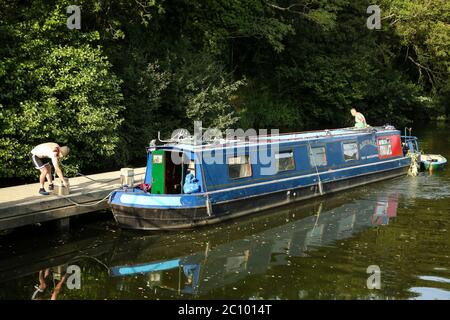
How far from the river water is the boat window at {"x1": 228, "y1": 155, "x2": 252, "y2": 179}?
3.97 feet

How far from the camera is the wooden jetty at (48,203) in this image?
1156cm

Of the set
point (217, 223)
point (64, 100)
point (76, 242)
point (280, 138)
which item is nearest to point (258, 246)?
point (217, 223)

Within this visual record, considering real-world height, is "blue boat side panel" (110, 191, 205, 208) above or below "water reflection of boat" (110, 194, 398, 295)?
above

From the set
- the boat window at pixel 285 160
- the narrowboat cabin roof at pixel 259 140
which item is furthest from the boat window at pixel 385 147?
the boat window at pixel 285 160

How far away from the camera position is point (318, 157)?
17109 mm

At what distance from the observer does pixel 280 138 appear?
54.2ft

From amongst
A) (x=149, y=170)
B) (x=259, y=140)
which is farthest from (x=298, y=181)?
(x=149, y=170)

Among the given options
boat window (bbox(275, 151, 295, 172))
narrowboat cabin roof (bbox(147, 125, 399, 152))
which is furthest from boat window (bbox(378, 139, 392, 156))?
boat window (bbox(275, 151, 295, 172))

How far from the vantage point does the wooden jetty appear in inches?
455

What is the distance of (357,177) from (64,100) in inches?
→ 398

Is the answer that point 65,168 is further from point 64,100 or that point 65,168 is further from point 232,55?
point 232,55

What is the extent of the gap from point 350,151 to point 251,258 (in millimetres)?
8578

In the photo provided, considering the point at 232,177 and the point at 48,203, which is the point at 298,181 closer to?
the point at 232,177

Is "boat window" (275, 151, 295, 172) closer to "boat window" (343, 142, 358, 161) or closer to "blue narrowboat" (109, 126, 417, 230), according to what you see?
"blue narrowboat" (109, 126, 417, 230)
